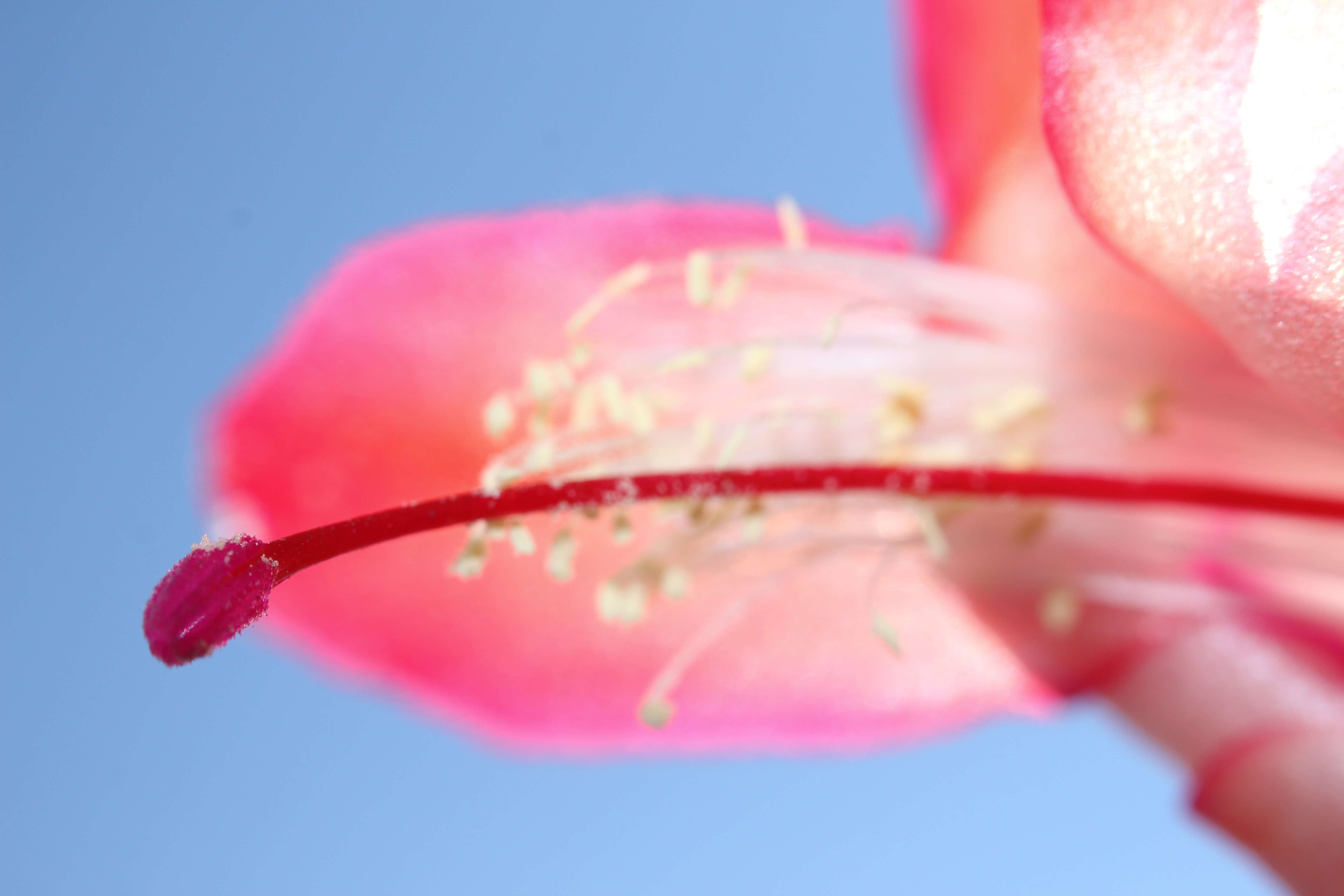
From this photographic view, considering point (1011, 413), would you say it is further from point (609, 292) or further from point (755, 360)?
point (609, 292)

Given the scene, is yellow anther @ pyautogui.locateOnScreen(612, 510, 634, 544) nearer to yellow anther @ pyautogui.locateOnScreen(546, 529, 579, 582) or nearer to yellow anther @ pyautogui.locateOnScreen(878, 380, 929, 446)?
yellow anther @ pyautogui.locateOnScreen(546, 529, 579, 582)

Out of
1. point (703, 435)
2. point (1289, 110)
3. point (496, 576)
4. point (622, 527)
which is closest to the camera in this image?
point (1289, 110)

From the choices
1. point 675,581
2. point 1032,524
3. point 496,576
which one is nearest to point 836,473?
point 675,581

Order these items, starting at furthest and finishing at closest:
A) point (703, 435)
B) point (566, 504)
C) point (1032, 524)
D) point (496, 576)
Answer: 1. point (496, 576)
2. point (1032, 524)
3. point (703, 435)
4. point (566, 504)

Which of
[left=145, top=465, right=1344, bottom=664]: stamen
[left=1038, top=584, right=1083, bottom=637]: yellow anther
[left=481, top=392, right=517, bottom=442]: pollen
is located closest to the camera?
[left=145, top=465, right=1344, bottom=664]: stamen

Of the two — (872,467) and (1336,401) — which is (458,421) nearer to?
(872,467)

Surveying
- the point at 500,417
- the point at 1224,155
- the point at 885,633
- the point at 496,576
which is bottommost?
the point at 496,576

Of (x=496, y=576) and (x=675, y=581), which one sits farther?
(x=496, y=576)

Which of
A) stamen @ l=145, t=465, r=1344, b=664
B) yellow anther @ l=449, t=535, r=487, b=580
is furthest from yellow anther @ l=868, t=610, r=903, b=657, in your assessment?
yellow anther @ l=449, t=535, r=487, b=580

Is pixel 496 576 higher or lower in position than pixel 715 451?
lower
